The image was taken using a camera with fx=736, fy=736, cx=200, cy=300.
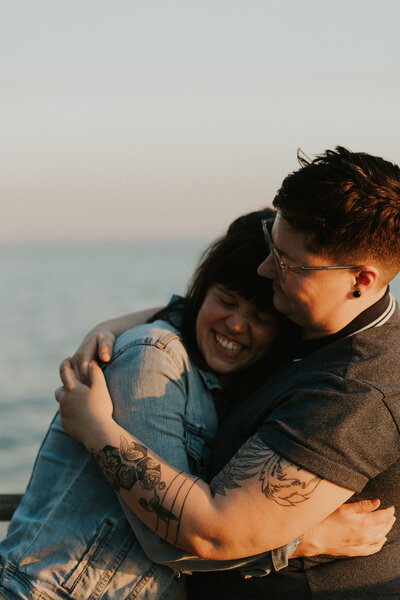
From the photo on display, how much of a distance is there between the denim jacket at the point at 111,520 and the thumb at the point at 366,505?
325 millimetres

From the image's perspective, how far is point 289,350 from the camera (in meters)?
2.79

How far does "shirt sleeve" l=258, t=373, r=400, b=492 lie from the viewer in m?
2.06

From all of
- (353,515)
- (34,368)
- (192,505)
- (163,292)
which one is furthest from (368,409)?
(163,292)

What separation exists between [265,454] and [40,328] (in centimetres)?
2380

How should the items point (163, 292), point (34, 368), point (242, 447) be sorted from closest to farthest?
point (242, 447) < point (34, 368) < point (163, 292)

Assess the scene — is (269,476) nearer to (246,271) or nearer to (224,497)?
(224,497)

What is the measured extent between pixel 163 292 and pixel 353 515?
34713 mm

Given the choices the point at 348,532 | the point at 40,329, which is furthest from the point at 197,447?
the point at 40,329

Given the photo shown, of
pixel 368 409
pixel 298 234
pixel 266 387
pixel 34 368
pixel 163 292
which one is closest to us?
pixel 368 409

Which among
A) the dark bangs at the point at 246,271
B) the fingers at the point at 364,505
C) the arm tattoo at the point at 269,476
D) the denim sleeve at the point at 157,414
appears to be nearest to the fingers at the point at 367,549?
the fingers at the point at 364,505

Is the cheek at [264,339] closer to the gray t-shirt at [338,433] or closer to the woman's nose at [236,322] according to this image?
the woman's nose at [236,322]

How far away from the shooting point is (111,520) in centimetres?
237

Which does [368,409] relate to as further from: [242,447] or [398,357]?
[242,447]

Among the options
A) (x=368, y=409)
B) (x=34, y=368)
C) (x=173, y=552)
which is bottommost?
(x=34, y=368)
